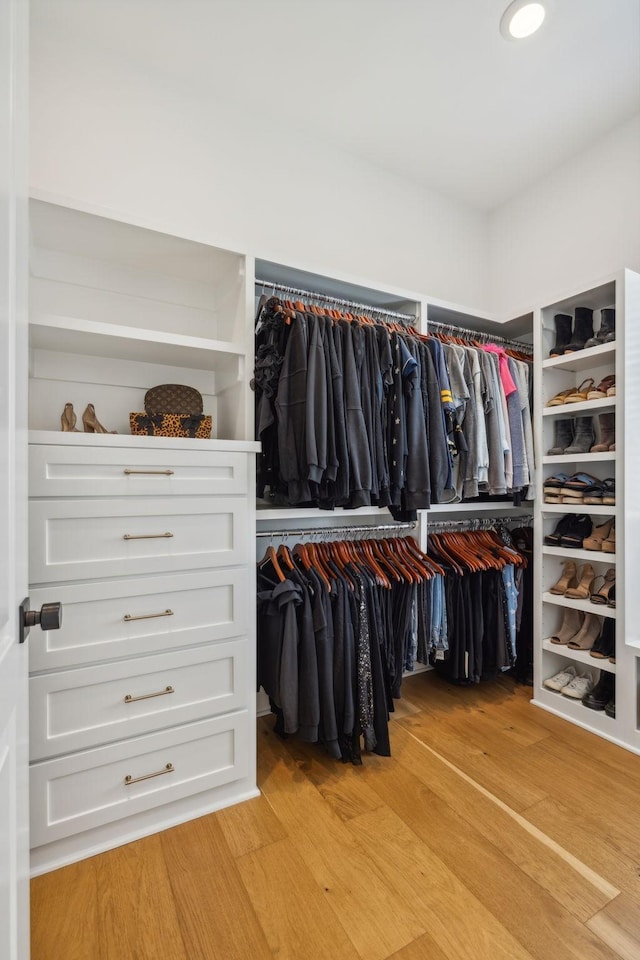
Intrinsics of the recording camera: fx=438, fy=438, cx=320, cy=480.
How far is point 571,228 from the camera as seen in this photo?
2.51 m

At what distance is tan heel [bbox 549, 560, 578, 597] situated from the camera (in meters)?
2.27

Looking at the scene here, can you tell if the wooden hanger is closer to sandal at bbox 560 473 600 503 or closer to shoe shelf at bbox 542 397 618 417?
sandal at bbox 560 473 600 503

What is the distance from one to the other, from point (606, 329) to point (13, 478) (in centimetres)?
241

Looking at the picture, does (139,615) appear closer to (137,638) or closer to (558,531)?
(137,638)

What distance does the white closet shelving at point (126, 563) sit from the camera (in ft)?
4.32

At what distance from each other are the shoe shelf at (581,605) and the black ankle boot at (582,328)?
124 cm

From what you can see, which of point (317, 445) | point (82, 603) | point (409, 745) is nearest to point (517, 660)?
point (409, 745)

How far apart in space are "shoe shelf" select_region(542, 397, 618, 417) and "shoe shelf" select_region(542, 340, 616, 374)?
214mm

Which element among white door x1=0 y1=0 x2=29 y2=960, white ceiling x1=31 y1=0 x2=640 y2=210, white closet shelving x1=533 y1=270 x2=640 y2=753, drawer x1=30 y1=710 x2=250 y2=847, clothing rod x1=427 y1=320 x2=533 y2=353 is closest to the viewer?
white door x1=0 y1=0 x2=29 y2=960

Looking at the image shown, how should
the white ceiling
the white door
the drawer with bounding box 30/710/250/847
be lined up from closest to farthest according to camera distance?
the white door, the drawer with bounding box 30/710/250/847, the white ceiling

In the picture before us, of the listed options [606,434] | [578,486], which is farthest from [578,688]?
[606,434]

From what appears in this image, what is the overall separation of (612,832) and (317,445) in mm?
1624

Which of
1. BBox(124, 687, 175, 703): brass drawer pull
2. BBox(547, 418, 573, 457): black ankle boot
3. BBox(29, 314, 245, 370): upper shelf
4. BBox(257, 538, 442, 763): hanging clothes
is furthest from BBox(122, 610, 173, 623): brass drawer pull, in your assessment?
BBox(547, 418, 573, 457): black ankle boot

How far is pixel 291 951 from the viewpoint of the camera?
1091 mm
